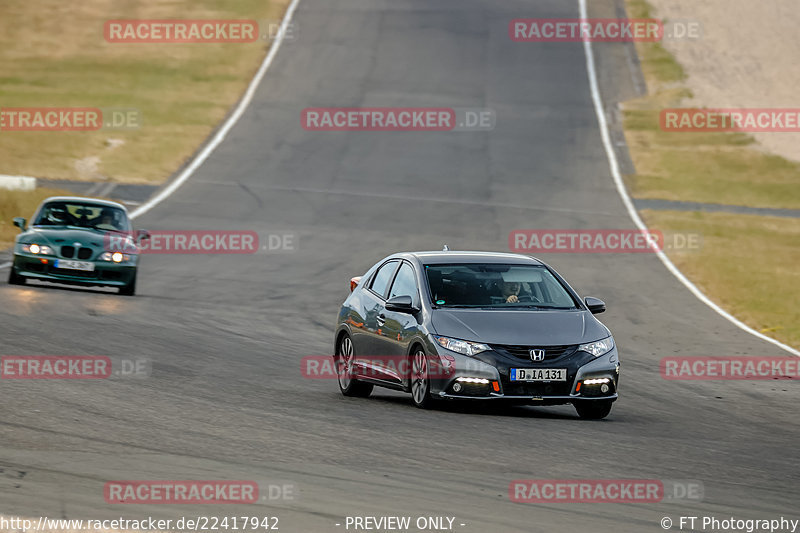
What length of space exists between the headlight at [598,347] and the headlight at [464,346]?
87cm

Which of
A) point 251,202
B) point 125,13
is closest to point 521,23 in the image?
point 125,13

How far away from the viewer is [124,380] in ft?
39.8

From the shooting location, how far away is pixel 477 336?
11281mm

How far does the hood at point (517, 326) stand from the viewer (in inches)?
444

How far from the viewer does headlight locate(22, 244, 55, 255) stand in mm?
19828

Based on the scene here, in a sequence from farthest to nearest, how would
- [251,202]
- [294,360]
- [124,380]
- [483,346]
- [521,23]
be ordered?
[521,23] → [251,202] → [294,360] → [124,380] → [483,346]

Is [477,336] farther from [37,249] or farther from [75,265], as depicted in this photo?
[37,249]

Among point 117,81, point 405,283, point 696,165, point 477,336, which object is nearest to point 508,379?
point 477,336

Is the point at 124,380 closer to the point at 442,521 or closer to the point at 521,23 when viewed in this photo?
the point at 442,521

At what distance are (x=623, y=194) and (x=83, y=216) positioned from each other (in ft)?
57.7

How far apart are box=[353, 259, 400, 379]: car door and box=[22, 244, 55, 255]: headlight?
26.7 ft

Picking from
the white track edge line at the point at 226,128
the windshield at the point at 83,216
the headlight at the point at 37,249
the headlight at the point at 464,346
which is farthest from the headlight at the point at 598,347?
the white track edge line at the point at 226,128

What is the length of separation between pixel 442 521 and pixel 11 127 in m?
36.3

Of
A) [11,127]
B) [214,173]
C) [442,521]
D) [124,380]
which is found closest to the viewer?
A: [442,521]
